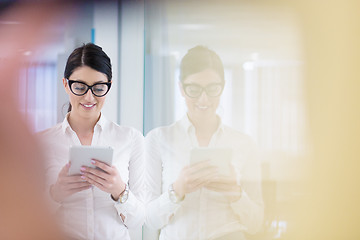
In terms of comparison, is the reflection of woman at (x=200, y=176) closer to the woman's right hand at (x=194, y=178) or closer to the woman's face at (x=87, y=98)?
the woman's right hand at (x=194, y=178)

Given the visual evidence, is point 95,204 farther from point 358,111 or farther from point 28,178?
point 358,111

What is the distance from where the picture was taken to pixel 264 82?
1637 millimetres

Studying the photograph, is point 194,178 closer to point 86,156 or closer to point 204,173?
point 204,173

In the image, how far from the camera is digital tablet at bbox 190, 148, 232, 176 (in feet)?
5.11

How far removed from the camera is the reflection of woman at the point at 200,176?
5.17 ft

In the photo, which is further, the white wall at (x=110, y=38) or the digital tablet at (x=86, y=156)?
the white wall at (x=110, y=38)

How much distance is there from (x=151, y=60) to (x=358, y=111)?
1083 mm

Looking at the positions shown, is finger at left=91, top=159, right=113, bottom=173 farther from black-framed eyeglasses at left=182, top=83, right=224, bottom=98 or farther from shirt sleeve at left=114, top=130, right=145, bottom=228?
black-framed eyeglasses at left=182, top=83, right=224, bottom=98

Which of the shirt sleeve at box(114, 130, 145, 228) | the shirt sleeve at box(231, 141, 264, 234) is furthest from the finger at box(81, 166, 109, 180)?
the shirt sleeve at box(231, 141, 264, 234)

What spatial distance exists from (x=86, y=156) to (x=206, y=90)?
63 cm

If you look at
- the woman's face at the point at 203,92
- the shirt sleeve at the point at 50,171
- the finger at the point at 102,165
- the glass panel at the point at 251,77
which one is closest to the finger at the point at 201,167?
the glass panel at the point at 251,77

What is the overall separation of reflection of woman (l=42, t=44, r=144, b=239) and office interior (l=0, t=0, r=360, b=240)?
0.06m

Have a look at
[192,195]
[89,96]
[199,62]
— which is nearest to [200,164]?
[192,195]

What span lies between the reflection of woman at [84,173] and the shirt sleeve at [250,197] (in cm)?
48
